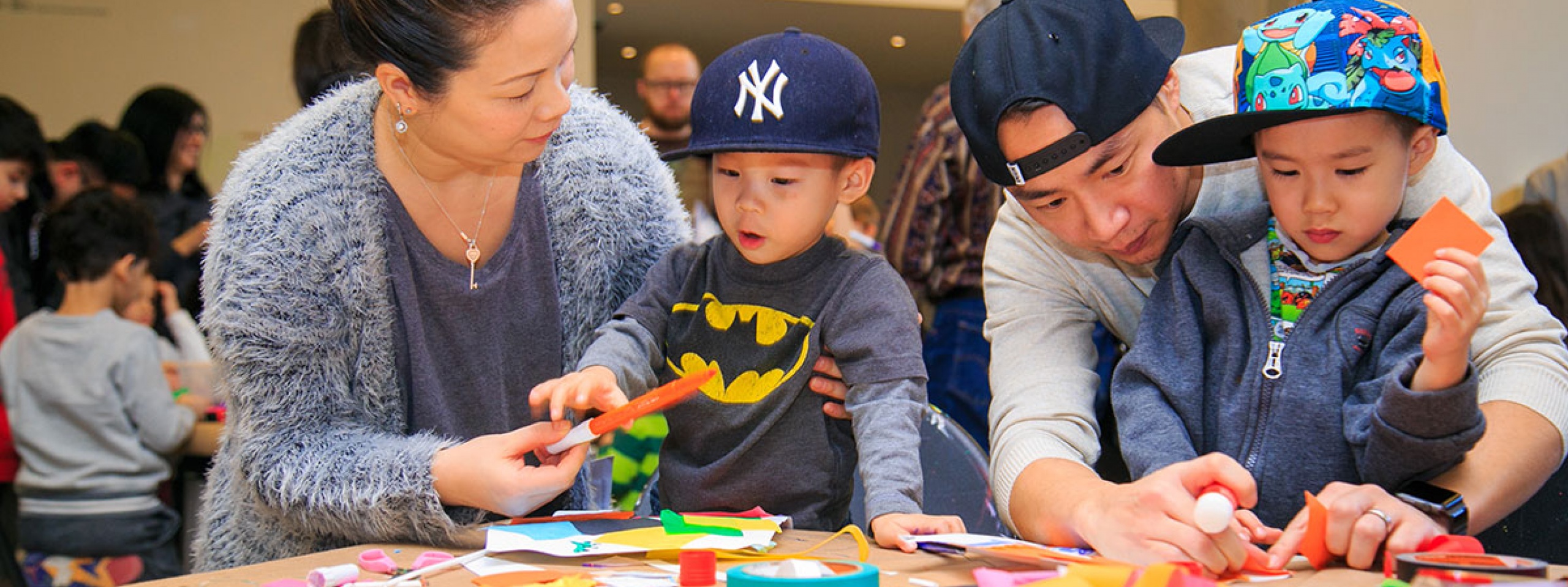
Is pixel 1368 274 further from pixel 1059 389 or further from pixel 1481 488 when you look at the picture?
pixel 1059 389

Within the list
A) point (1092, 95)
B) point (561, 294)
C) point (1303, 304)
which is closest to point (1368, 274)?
point (1303, 304)

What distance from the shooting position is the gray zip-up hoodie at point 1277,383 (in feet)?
3.56

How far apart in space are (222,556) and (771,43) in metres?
0.89

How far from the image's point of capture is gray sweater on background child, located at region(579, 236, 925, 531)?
142 centimetres

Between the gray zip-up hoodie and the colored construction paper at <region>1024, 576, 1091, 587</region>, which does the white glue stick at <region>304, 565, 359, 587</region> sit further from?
the gray zip-up hoodie

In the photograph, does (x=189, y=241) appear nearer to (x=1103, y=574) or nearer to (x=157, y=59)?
(x=157, y=59)

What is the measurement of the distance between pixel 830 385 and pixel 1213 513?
55cm

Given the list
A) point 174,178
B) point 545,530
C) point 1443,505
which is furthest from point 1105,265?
point 174,178

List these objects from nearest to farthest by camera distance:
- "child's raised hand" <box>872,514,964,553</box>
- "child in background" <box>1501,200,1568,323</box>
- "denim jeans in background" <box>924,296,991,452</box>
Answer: "child's raised hand" <box>872,514,964,553</box>
"child in background" <box>1501,200,1568,323</box>
"denim jeans in background" <box>924,296,991,452</box>

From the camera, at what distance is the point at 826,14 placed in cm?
704

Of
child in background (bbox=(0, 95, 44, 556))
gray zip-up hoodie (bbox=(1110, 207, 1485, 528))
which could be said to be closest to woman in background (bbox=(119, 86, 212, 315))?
child in background (bbox=(0, 95, 44, 556))

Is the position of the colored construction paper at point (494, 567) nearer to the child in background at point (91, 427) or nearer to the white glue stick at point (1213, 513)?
the white glue stick at point (1213, 513)

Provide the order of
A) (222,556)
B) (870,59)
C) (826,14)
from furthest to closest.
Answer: (870,59) → (826,14) → (222,556)

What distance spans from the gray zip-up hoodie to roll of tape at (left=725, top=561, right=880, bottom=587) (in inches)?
17.2
